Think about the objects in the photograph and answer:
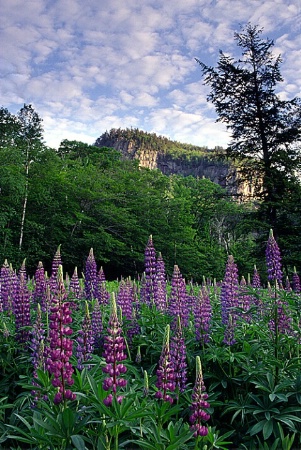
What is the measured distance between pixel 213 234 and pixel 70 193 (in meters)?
24.4

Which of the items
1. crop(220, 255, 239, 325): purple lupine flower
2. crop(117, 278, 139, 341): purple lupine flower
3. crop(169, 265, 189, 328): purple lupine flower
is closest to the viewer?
crop(169, 265, 189, 328): purple lupine flower

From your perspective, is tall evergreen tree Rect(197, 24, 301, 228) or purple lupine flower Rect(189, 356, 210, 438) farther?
tall evergreen tree Rect(197, 24, 301, 228)

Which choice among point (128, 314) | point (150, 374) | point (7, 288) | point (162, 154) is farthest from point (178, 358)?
point (162, 154)

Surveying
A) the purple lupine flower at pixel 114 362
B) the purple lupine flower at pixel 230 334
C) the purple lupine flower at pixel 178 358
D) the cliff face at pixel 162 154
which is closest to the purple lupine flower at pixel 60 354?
the purple lupine flower at pixel 114 362

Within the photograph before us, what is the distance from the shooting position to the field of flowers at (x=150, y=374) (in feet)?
7.36

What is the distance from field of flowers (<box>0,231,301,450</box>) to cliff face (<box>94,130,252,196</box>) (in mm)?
96987

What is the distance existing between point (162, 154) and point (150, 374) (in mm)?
118933

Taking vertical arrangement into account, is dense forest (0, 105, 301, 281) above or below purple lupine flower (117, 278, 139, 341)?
above

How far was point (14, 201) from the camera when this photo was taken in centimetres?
2350

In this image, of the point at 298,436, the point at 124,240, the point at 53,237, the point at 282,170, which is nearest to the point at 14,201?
the point at 53,237

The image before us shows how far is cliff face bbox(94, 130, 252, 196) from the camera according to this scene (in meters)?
105

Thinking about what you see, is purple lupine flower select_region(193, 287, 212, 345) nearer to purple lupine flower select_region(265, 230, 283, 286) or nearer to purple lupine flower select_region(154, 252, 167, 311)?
purple lupine flower select_region(265, 230, 283, 286)

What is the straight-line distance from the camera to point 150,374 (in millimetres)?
3750

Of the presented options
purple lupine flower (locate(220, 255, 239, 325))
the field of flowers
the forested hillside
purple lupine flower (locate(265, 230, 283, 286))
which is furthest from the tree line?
the forested hillside
